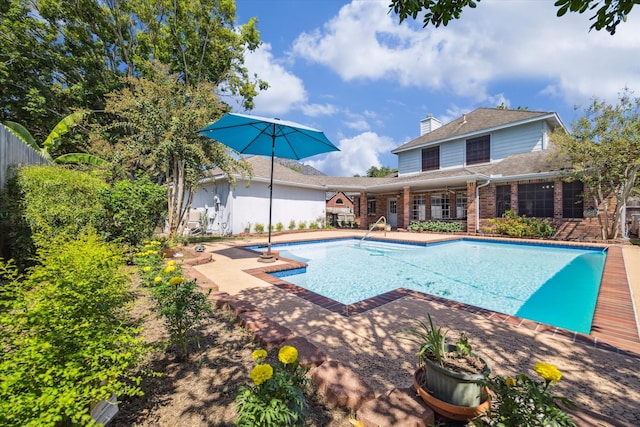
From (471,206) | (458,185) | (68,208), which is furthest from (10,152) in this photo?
(458,185)

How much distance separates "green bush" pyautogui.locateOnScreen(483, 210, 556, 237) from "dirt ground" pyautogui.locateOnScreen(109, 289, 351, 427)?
16.4 metres

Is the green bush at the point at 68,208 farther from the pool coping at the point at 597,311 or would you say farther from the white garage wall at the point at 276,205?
the white garage wall at the point at 276,205

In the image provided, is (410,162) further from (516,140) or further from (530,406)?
(530,406)

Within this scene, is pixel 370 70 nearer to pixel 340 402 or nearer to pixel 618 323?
pixel 618 323

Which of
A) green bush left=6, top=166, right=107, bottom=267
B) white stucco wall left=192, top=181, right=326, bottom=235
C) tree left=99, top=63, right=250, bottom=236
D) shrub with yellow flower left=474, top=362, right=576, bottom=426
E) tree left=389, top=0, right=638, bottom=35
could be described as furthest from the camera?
white stucco wall left=192, top=181, right=326, bottom=235

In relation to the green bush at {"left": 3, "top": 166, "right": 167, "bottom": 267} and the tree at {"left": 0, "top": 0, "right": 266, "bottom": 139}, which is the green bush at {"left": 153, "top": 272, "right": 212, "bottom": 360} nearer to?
the green bush at {"left": 3, "top": 166, "right": 167, "bottom": 267}

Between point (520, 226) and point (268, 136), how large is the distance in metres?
14.7

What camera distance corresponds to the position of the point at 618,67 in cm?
1252

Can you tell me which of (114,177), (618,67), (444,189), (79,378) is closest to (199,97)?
(114,177)

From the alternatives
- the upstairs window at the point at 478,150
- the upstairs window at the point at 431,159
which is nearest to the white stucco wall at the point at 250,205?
the upstairs window at the point at 431,159

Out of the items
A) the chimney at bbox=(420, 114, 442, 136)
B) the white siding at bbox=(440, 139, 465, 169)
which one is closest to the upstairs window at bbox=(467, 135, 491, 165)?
the white siding at bbox=(440, 139, 465, 169)

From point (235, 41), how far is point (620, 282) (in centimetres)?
2105

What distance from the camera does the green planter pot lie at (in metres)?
1.89

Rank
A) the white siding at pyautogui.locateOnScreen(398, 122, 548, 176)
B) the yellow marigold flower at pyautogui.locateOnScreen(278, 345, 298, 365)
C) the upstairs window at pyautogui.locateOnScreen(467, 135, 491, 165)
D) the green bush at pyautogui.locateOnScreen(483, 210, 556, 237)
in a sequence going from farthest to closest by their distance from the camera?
the upstairs window at pyautogui.locateOnScreen(467, 135, 491, 165), the white siding at pyautogui.locateOnScreen(398, 122, 548, 176), the green bush at pyautogui.locateOnScreen(483, 210, 556, 237), the yellow marigold flower at pyautogui.locateOnScreen(278, 345, 298, 365)
